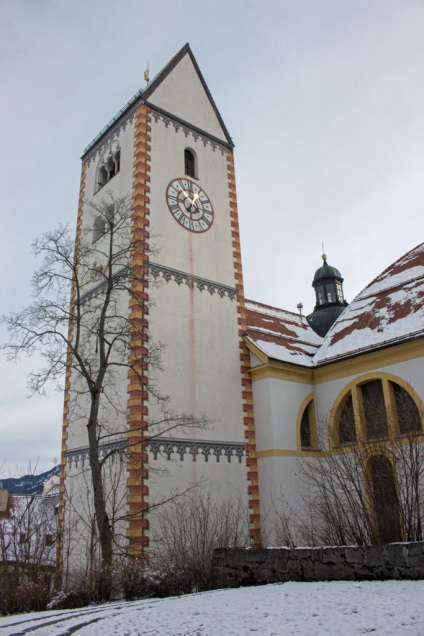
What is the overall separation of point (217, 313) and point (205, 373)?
2.60 m

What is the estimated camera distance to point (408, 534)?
1117 centimetres

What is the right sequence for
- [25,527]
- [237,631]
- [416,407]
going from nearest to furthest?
[237,631] < [25,527] < [416,407]

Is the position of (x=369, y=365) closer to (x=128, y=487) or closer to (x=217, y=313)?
(x=217, y=313)

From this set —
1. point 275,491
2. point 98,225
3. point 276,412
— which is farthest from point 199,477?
point 98,225

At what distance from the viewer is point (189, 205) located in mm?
20953

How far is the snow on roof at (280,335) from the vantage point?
67.1ft

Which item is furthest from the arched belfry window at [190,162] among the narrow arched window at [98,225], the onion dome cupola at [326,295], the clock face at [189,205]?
the onion dome cupola at [326,295]

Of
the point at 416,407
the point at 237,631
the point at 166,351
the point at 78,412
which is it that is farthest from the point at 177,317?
the point at 237,631

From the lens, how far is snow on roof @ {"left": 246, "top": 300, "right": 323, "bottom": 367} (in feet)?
67.1

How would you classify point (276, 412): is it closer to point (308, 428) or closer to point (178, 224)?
point (308, 428)

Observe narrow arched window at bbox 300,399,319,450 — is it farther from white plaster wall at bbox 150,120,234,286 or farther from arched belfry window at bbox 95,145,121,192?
arched belfry window at bbox 95,145,121,192

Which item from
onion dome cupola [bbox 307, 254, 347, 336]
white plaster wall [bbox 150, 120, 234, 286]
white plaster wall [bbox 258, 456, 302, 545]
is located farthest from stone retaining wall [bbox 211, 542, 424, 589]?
onion dome cupola [bbox 307, 254, 347, 336]

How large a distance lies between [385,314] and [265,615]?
14.7 metres

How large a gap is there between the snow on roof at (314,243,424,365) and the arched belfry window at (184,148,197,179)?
8.72 meters
